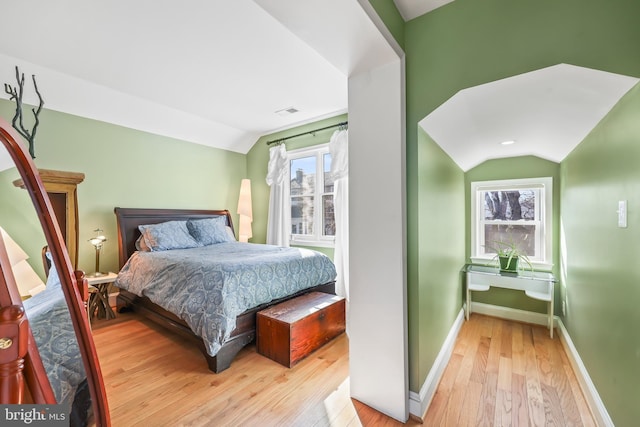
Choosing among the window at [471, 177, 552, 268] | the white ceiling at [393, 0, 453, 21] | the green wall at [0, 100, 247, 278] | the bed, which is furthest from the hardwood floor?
the green wall at [0, 100, 247, 278]

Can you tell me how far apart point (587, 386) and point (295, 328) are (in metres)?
1.96

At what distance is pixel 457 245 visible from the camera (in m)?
2.84

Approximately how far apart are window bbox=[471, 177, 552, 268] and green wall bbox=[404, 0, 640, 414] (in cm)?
119

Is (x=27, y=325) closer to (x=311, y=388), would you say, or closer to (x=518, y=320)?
(x=311, y=388)

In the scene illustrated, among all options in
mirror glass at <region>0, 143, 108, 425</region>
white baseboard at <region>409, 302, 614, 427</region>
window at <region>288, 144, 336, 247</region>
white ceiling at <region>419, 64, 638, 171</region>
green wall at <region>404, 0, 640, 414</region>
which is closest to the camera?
mirror glass at <region>0, 143, 108, 425</region>

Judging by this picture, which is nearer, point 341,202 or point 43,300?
point 43,300

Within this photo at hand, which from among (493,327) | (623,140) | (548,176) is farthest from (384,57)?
(493,327)

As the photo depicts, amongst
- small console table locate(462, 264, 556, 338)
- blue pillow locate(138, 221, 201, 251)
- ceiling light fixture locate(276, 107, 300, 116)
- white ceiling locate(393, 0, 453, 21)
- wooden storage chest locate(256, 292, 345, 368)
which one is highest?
ceiling light fixture locate(276, 107, 300, 116)

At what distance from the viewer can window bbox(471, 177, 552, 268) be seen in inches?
116

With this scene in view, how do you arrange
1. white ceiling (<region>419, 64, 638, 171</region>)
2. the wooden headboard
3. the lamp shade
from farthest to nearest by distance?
the lamp shade, the wooden headboard, white ceiling (<region>419, 64, 638, 171</region>)

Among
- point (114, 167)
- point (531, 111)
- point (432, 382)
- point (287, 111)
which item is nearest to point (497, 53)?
point (531, 111)

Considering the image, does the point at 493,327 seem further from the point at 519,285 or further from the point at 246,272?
the point at 246,272

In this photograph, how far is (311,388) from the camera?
1.88m

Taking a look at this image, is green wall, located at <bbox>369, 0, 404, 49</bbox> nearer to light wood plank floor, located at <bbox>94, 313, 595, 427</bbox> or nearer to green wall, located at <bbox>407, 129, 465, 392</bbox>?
green wall, located at <bbox>407, 129, 465, 392</bbox>
